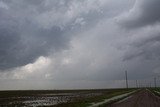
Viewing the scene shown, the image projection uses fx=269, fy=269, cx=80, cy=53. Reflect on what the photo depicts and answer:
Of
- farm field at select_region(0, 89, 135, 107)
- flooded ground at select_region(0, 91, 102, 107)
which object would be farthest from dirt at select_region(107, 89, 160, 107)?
flooded ground at select_region(0, 91, 102, 107)

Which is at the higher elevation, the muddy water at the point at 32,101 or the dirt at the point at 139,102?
the dirt at the point at 139,102

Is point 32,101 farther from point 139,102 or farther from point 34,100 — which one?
point 139,102

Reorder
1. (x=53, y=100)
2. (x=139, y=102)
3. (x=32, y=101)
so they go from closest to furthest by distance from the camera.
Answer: (x=139, y=102) → (x=32, y=101) → (x=53, y=100)

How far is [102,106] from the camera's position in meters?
32.8

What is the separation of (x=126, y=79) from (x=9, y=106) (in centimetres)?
11217

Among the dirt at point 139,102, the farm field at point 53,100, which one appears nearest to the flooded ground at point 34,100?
the farm field at point 53,100

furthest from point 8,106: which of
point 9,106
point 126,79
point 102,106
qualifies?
point 126,79

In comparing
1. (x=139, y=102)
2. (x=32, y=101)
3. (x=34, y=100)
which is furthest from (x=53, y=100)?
(x=139, y=102)

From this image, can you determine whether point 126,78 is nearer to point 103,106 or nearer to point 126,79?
point 126,79

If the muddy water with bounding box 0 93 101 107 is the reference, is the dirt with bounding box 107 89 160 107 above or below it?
above

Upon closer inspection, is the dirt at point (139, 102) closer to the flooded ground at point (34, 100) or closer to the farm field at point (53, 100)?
the farm field at point (53, 100)

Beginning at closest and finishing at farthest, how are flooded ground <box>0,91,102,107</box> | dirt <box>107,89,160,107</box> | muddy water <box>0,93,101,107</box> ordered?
1. dirt <box>107,89,160,107</box>
2. muddy water <box>0,93,101,107</box>
3. flooded ground <box>0,91,102,107</box>

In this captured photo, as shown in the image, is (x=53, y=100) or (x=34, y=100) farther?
(x=34, y=100)

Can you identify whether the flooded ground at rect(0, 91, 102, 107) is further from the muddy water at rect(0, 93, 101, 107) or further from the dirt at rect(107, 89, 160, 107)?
the dirt at rect(107, 89, 160, 107)
